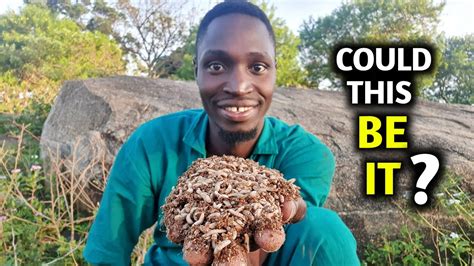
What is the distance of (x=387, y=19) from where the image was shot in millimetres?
11234

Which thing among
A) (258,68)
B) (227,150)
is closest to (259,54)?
(258,68)

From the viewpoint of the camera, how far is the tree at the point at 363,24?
11039mm

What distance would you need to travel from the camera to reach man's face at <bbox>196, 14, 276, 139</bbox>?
1.32 m

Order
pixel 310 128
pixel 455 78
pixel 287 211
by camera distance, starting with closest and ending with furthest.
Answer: pixel 287 211, pixel 310 128, pixel 455 78

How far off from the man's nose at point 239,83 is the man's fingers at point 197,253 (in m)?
0.41

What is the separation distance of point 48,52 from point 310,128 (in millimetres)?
7097

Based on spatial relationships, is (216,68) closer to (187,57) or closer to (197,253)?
(197,253)

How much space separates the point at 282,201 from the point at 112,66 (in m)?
8.37

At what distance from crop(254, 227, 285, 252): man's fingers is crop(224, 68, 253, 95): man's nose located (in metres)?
0.38

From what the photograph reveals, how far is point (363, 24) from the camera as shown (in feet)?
37.0

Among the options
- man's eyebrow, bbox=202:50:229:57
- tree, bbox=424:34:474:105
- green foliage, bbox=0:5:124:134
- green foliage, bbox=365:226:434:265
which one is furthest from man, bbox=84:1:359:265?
tree, bbox=424:34:474:105

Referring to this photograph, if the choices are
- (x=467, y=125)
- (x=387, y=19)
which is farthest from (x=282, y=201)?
(x=387, y=19)

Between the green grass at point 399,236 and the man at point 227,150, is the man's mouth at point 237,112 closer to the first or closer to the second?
the man at point 227,150

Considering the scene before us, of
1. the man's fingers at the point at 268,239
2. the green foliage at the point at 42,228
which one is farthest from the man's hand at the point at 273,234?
the green foliage at the point at 42,228
